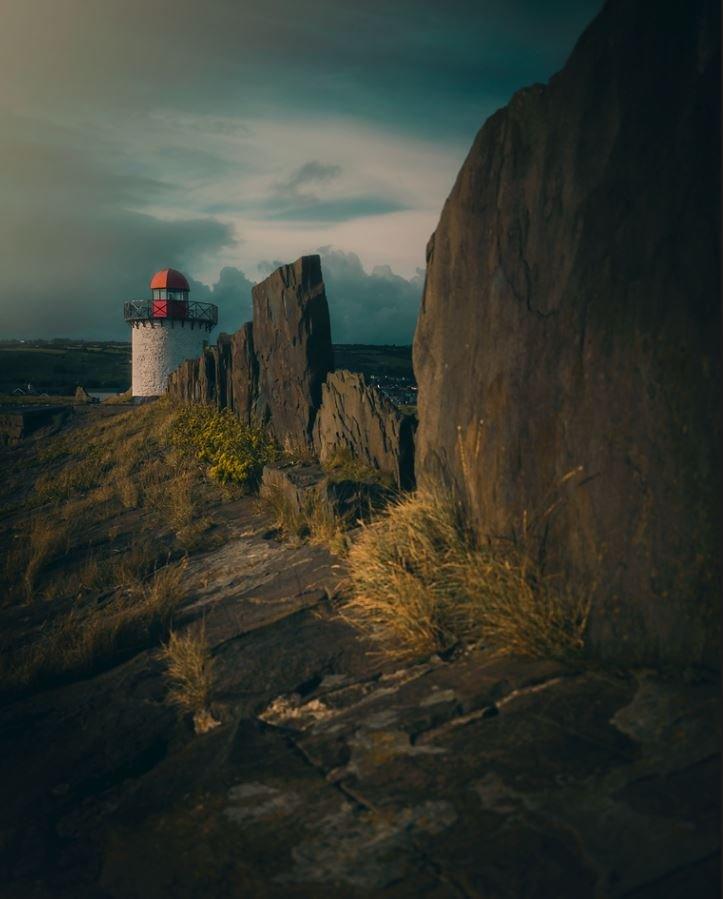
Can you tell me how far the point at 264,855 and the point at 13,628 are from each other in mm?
4738

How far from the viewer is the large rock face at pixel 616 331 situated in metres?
3.25

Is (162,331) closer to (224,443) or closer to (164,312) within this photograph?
(164,312)

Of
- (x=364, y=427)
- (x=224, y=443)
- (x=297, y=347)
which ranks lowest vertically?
(x=224, y=443)

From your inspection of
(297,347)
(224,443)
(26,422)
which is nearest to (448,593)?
(297,347)

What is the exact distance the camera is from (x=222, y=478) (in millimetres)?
9422


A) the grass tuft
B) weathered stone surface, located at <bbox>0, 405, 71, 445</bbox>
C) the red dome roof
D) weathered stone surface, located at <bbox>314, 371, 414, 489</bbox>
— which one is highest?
the red dome roof

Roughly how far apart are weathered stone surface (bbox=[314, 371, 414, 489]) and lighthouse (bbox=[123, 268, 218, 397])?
27984 millimetres

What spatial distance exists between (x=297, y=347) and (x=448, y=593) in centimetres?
561

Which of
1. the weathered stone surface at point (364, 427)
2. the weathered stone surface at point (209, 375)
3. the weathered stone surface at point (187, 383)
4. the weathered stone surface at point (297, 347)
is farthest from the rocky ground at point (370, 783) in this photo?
the weathered stone surface at point (187, 383)

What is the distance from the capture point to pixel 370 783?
3.01m

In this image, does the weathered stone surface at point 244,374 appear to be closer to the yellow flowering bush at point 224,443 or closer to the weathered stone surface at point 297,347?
the yellow flowering bush at point 224,443

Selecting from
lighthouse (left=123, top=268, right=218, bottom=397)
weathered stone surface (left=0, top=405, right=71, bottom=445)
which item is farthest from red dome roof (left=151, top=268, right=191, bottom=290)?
weathered stone surface (left=0, top=405, right=71, bottom=445)

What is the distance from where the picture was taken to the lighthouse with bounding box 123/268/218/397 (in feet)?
118

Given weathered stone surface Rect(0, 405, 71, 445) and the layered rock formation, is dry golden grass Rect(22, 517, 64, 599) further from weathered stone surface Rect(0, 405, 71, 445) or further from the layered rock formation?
weathered stone surface Rect(0, 405, 71, 445)
